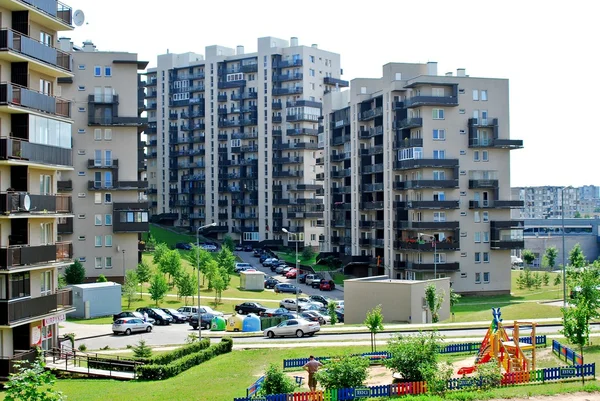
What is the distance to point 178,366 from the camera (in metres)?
37.5

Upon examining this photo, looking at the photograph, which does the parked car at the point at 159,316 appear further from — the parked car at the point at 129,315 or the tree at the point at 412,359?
the tree at the point at 412,359

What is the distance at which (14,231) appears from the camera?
37.3 meters

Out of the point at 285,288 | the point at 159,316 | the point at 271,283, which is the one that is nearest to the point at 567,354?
the point at 159,316

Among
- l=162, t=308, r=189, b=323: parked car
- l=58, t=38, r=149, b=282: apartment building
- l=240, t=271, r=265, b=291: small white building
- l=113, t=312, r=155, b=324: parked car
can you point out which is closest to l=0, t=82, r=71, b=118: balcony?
l=113, t=312, r=155, b=324: parked car

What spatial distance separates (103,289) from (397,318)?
88.0 feet

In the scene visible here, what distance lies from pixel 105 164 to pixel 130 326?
2970cm

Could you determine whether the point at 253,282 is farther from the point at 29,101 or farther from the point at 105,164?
the point at 29,101

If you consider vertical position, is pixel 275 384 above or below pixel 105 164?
below

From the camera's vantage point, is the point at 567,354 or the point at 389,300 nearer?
the point at 567,354

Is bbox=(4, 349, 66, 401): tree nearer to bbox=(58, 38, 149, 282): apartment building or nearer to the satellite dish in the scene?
the satellite dish

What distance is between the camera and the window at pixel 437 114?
3398 inches

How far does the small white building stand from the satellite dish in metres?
48.9

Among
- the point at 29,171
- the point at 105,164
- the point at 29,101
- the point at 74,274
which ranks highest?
the point at 29,101

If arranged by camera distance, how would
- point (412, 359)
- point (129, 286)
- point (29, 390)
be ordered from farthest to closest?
point (129, 286) → point (412, 359) → point (29, 390)
